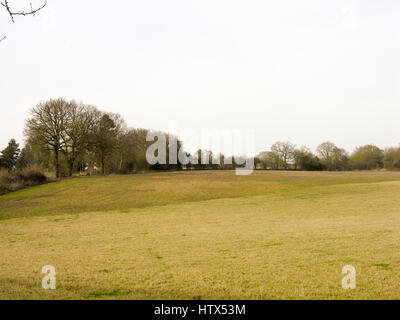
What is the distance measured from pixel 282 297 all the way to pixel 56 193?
1624 inches

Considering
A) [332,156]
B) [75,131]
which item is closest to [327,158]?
[332,156]

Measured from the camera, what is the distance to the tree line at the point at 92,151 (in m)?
58.2

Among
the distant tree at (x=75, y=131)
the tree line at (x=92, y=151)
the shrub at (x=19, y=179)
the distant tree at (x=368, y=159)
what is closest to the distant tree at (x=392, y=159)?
the tree line at (x=92, y=151)

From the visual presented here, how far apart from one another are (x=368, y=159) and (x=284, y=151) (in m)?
28.8

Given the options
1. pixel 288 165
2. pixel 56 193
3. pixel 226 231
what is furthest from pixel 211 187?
pixel 288 165

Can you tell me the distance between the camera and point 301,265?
8.80m

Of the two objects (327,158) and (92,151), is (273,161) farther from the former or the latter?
(92,151)

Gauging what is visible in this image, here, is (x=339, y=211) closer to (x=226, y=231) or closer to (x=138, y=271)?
(x=226, y=231)

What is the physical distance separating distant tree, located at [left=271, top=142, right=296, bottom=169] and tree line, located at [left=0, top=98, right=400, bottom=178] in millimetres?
A: 336

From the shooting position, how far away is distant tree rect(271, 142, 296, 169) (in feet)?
352

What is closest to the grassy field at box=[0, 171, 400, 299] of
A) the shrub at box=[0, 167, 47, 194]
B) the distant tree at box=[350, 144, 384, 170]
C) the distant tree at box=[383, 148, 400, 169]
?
the shrub at box=[0, 167, 47, 194]

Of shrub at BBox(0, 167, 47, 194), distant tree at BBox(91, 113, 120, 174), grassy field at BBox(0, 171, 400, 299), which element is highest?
distant tree at BBox(91, 113, 120, 174)

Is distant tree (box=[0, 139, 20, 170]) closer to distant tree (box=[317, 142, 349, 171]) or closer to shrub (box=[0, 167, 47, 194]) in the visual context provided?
shrub (box=[0, 167, 47, 194])
